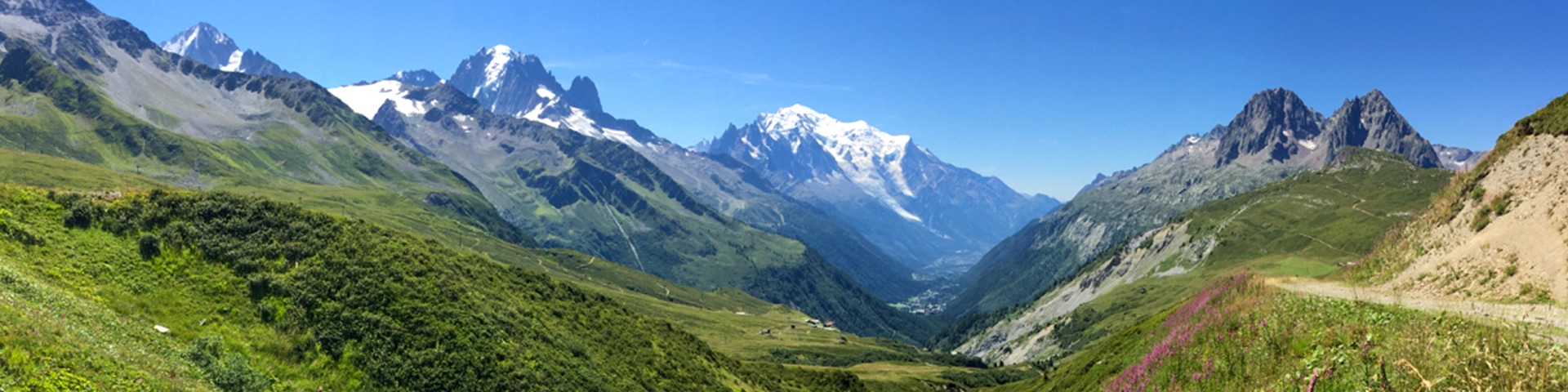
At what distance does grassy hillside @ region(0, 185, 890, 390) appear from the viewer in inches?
1328

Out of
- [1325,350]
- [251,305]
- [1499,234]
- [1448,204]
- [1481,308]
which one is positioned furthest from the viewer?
[251,305]

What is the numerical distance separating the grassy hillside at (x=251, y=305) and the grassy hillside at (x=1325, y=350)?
127 feet

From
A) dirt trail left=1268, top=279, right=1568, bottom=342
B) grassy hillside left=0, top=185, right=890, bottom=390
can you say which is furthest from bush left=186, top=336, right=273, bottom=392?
dirt trail left=1268, top=279, right=1568, bottom=342

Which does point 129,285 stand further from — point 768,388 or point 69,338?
point 768,388

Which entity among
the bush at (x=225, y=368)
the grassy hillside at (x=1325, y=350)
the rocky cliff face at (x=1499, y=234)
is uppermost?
the rocky cliff face at (x=1499, y=234)

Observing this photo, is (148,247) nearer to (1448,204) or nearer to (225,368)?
(225,368)

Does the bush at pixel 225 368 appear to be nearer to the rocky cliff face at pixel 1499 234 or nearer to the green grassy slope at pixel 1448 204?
the rocky cliff face at pixel 1499 234

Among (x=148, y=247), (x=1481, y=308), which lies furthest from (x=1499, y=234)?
(x=148, y=247)

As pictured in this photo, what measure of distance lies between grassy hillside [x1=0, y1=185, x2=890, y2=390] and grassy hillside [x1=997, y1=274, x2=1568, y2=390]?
38599mm

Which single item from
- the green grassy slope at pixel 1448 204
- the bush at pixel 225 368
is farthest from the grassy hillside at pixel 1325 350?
the bush at pixel 225 368

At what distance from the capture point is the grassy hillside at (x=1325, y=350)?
1416 centimetres

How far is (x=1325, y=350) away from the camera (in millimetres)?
19953

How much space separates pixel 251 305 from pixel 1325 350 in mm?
52916

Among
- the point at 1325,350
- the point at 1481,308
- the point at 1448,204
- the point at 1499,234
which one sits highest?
the point at 1448,204
